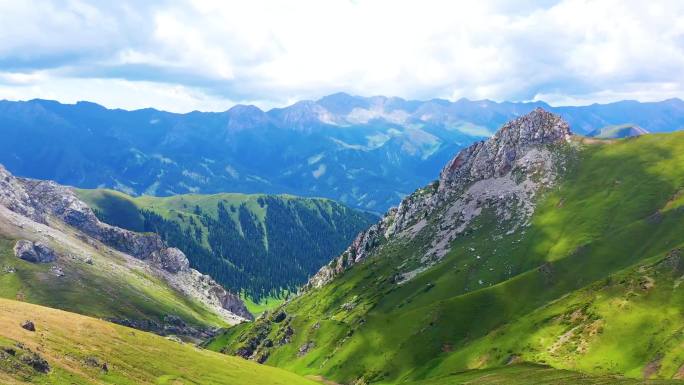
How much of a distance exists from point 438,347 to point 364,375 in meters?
26.4

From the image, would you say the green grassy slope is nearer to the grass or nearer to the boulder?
the boulder

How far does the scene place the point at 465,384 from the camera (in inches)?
5723

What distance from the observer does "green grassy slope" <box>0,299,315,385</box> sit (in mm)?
93250

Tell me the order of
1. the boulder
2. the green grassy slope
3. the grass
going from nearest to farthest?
the green grassy slope → the boulder → the grass

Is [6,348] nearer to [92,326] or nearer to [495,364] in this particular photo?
[92,326]

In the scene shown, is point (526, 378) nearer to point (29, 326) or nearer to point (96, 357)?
point (96, 357)

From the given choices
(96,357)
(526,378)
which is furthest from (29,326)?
(526,378)

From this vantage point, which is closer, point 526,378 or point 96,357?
point 96,357

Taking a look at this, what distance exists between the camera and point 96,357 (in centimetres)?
11062

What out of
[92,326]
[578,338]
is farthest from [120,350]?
[578,338]

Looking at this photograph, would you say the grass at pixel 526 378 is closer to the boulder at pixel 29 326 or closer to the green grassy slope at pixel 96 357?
the green grassy slope at pixel 96 357

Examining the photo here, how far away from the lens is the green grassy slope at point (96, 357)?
306 feet

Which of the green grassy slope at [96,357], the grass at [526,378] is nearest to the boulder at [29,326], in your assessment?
the green grassy slope at [96,357]

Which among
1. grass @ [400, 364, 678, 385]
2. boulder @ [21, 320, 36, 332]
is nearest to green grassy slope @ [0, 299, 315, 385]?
boulder @ [21, 320, 36, 332]
